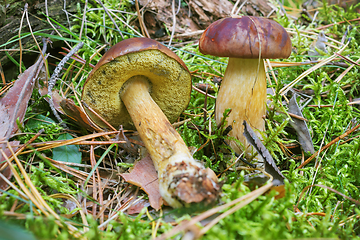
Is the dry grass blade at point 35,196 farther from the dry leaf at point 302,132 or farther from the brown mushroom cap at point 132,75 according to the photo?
the dry leaf at point 302,132

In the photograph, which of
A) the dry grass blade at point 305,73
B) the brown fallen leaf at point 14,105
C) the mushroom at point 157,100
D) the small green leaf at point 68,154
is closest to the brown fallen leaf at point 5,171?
the brown fallen leaf at point 14,105

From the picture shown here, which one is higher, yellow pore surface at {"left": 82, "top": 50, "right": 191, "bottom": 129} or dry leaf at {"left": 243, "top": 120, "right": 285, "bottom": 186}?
yellow pore surface at {"left": 82, "top": 50, "right": 191, "bottom": 129}

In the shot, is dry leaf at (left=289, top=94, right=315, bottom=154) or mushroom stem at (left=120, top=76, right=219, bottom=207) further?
dry leaf at (left=289, top=94, right=315, bottom=154)

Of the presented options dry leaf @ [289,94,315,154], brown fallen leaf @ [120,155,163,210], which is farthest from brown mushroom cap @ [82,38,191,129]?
dry leaf @ [289,94,315,154]

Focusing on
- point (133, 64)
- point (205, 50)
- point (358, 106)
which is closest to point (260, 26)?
point (205, 50)

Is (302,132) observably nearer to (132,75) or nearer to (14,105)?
(132,75)

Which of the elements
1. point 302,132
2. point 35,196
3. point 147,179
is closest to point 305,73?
point 302,132

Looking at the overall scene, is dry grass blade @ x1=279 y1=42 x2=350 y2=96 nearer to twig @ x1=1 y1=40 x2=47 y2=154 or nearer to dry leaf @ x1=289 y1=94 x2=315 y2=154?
dry leaf @ x1=289 y1=94 x2=315 y2=154
